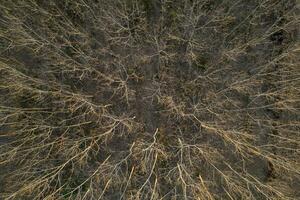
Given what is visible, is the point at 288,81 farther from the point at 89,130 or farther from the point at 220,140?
the point at 89,130

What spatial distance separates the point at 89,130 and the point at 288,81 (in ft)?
13.2

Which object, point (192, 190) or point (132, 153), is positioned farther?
point (132, 153)

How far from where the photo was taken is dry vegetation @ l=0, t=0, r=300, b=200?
7430 mm

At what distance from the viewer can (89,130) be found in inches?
313

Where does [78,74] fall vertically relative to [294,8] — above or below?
below

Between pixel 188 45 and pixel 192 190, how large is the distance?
2790 mm

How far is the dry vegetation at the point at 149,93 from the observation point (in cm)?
743

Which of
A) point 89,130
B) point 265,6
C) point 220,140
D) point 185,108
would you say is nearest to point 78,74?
point 89,130

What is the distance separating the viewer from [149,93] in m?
8.23

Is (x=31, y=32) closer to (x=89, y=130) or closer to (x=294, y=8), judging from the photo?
(x=89, y=130)

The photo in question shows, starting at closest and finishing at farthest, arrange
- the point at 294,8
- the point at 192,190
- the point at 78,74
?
the point at 192,190 → the point at 294,8 → the point at 78,74

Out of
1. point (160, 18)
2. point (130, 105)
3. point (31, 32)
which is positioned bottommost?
point (130, 105)

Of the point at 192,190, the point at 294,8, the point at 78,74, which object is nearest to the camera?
the point at 192,190

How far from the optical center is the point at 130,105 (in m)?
8.19
